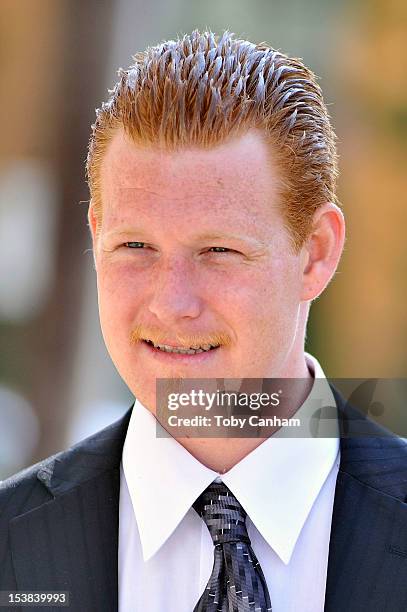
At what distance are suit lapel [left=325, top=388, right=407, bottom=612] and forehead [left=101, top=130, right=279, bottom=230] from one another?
24.7 inches

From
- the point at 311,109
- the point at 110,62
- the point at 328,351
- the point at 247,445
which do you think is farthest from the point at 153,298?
the point at 328,351

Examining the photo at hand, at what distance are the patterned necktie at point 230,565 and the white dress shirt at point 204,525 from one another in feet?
0.12

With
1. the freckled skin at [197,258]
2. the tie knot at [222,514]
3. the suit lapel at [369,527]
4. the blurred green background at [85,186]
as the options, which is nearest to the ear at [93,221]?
the freckled skin at [197,258]

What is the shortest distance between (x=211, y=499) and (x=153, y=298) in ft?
1.59

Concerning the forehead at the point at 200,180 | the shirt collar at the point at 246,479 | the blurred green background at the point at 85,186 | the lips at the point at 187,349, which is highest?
the blurred green background at the point at 85,186

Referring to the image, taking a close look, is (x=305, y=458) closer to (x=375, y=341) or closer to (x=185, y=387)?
(x=185, y=387)

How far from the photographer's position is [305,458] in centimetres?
229

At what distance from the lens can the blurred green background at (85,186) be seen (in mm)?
5273

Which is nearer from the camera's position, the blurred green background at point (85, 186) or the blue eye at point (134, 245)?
the blue eye at point (134, 245)

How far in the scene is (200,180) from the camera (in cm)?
209

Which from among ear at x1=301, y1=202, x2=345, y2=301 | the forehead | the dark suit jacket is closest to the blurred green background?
ear at x1=301, y1=202, x2=345, y2=301

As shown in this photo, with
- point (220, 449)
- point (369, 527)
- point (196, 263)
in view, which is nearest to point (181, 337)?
point (196, 263)

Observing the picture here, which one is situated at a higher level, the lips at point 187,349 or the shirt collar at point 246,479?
the lips at point 187,349

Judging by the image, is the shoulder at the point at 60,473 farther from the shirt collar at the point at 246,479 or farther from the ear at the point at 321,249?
the ear at the point at 321,249
